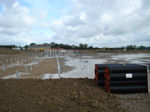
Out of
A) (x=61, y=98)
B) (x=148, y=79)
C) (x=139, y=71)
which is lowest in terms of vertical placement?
(x=61, y=98)

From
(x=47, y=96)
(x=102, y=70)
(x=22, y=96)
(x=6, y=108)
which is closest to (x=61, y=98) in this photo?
(x=47, y=96)

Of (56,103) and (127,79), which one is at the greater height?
(127,79)

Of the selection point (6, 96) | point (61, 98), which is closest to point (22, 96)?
point (6, 96)

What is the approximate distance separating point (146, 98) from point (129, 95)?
0.54 m

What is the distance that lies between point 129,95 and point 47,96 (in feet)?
9.69

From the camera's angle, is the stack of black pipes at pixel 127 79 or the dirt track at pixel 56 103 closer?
the dirt track at pixel 56 103

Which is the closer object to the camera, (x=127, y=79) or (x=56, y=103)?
(x=56, y=103)

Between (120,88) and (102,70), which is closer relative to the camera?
(120,88)

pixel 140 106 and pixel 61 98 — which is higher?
pixel 61 98

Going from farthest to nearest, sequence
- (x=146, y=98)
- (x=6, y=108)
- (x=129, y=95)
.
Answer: (x=129, y=95)
(x=146, y=98)
(x=6, y=108)

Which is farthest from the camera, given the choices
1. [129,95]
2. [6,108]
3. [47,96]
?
[129,95]

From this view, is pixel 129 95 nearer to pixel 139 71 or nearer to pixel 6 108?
pixel 139 71

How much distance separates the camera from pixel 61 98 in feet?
11.5

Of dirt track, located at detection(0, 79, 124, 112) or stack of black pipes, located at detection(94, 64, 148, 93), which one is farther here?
stack of black pipes, located at detection(94, 64, 148, 93)
